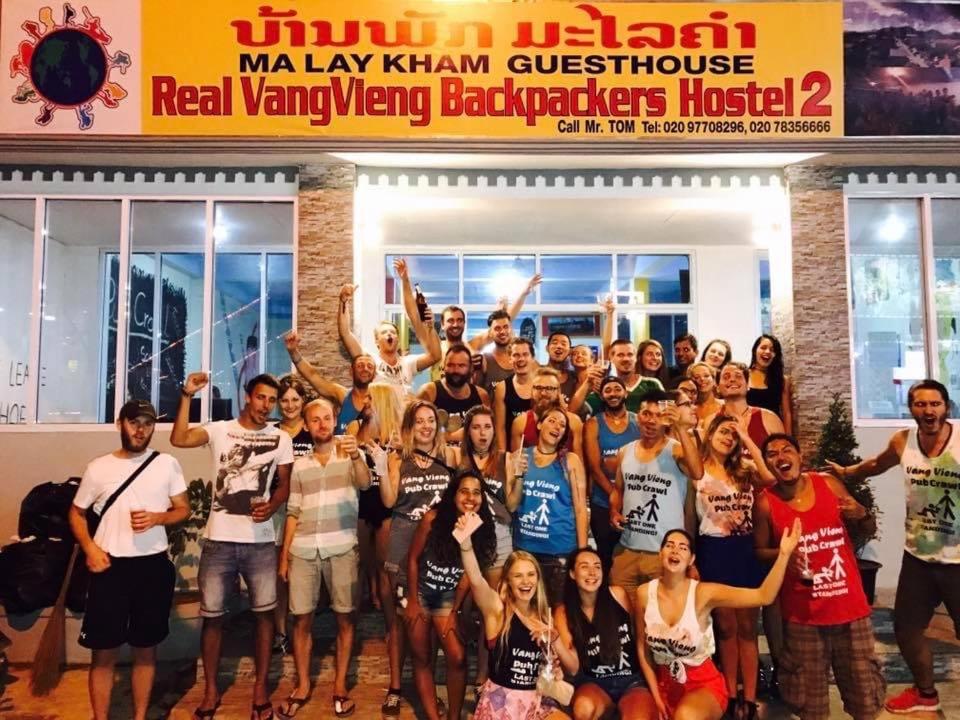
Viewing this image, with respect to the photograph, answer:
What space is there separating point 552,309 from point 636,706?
729 centimetres

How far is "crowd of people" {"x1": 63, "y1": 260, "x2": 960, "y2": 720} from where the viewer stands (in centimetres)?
385

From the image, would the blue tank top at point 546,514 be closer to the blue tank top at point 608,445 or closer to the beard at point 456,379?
the blue tank top at point 608,445

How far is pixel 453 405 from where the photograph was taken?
5.38 m

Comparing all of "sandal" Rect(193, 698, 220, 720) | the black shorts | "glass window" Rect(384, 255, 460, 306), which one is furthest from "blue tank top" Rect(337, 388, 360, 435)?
"glass window" Rect(384, 255, 460, 306)

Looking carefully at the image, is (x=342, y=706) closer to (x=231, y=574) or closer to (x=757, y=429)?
(x=231, y=574)

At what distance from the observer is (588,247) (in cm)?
1029

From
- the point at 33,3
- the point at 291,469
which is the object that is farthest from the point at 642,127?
the point at 33,3

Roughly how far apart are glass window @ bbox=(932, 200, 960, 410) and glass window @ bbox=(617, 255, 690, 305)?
3.14m

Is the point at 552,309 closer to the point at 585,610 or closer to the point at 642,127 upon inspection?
the point at 642,127

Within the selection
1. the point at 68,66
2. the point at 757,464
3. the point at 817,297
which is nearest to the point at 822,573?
the point at 757,464

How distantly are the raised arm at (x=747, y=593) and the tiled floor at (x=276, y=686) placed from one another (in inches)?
49.3

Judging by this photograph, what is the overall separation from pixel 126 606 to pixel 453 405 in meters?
2.51

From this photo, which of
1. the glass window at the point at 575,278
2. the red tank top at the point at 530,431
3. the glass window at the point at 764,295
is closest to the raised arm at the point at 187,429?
the red tank top at the point at 530,431

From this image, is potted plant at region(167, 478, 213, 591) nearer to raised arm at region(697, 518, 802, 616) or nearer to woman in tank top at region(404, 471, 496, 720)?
woman in tank top at region(404, 471, 496, 720)
